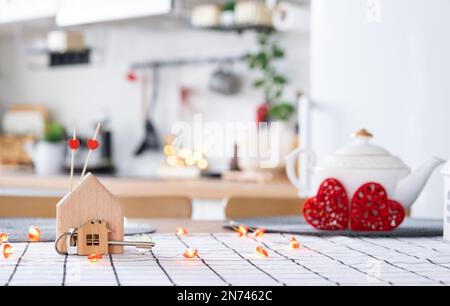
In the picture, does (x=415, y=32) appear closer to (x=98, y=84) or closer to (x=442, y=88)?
(x=442, y=88)

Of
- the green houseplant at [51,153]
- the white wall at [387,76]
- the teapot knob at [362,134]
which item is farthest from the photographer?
the green houseplant at [51,153]

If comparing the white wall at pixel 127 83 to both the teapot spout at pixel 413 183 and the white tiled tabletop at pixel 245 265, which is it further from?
the white tiled tabletop at pixel 245 265

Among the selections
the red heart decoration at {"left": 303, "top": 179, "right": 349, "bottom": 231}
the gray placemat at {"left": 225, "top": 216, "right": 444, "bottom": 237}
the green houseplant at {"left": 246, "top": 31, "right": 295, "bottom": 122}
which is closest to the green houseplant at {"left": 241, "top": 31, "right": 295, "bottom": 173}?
the green houseplant at {"left": 246, "top": 31, "right": 295, "bottom": 122}

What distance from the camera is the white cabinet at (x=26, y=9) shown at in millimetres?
3848

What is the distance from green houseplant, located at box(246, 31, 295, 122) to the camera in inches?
172

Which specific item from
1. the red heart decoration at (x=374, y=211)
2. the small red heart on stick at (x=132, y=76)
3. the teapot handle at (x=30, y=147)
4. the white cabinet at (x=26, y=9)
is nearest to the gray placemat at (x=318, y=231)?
the red heart decoration at (x=374, y=211)

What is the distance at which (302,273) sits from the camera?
126 centimetres

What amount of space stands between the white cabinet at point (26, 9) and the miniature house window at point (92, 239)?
2.53m

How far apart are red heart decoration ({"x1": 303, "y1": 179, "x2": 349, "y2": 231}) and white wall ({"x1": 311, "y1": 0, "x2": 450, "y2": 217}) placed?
2.43ft

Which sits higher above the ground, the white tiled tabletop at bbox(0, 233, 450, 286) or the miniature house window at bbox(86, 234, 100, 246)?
the miniature house window at bbox(86, 234, 100, 246)

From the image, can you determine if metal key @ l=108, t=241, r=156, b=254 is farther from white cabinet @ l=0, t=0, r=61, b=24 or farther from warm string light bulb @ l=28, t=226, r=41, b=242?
white cabinet @ l=0, t=0, r=61, b=24

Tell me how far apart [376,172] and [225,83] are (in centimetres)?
279

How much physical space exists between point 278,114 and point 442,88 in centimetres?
188
